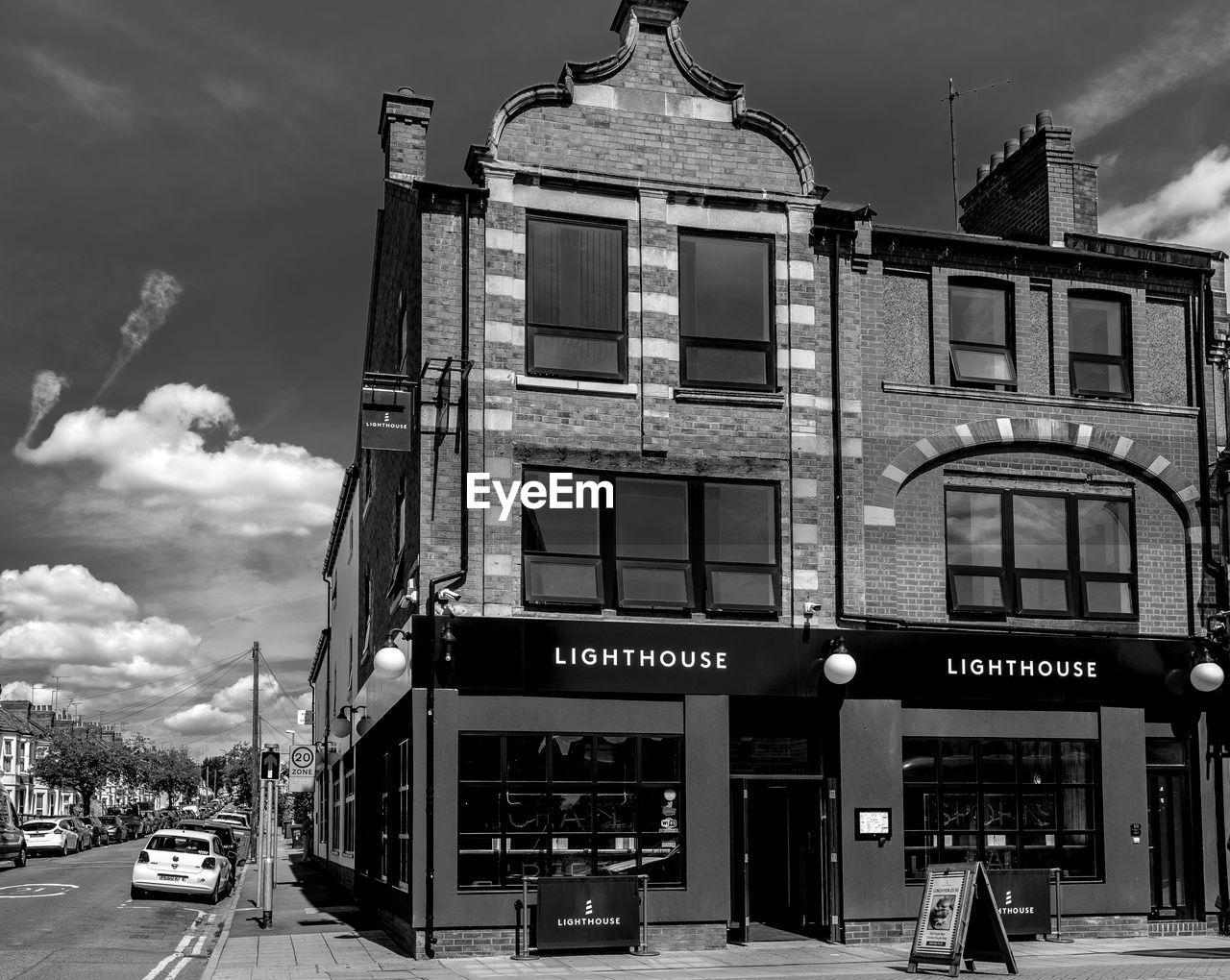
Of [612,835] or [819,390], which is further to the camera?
[819,390]

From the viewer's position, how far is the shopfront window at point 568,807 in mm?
17406

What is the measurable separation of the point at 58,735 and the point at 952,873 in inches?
4133

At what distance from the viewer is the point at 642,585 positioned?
18438mm

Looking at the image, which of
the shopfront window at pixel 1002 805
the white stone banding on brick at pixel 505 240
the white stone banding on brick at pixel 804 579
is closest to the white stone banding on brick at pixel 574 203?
the white stone banding on brick at pixel 505 240

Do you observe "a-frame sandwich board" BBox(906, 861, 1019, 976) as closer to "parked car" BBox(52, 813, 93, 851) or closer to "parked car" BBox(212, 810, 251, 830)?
"parked car" BBox(52, 813, 93, 851)

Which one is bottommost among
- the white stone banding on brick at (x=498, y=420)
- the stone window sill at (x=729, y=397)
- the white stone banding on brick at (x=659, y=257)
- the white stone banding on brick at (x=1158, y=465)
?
the white stone banding on brick at (x=1158, y=465)

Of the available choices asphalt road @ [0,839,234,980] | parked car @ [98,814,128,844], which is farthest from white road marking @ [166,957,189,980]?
parked car @ [98,814,128,844]

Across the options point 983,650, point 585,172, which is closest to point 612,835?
point 983,650

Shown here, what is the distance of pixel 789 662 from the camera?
18.6 metres

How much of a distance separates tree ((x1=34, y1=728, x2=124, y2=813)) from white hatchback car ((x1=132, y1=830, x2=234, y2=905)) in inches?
3132

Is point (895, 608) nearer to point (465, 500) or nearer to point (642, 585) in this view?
point (642, 585)

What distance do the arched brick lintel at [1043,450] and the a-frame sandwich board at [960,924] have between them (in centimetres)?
549

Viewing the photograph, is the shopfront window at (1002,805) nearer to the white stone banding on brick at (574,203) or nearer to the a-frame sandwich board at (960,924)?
the a-frame sandwich board at (960,924)

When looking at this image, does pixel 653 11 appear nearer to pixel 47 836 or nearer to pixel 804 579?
pixel 804 579
